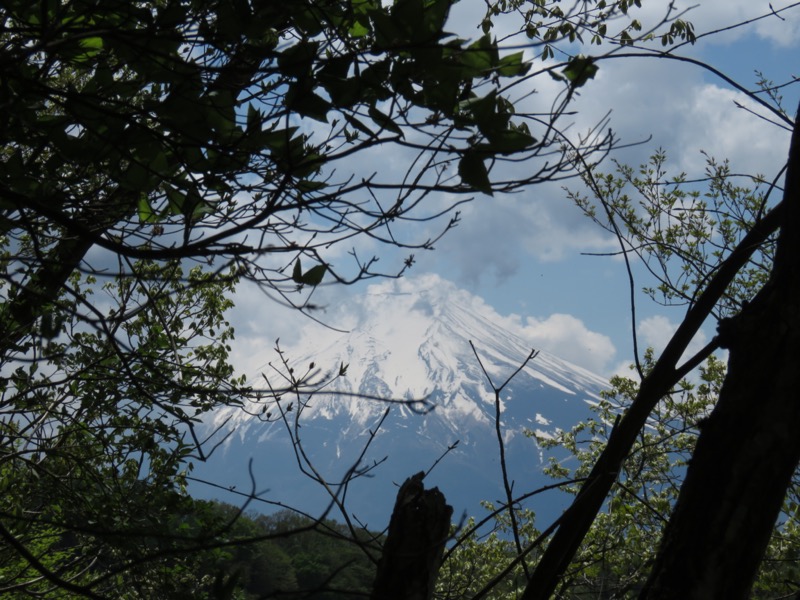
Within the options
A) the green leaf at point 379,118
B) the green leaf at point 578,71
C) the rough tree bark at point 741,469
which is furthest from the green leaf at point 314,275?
the rough tree bark at point 741,469

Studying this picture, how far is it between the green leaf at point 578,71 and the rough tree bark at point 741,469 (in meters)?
0.68

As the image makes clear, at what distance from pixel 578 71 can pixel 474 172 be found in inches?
15.1

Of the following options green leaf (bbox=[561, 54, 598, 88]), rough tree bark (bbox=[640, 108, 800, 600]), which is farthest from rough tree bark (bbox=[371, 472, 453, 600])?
green leaf (bbox=[561, 54, 598, 88])

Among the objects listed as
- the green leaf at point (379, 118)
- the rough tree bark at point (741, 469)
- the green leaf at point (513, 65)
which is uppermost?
the green leaf at point (513, 65)

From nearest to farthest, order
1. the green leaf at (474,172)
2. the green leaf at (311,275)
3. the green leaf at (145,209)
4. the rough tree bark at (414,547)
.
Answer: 1. the rough tree bark at (414,547)
2. the green leaf at (474,172)
3. the green leaf at (311,275)
4. the green leaf at (145,209)

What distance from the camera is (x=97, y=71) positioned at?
6.43 ft

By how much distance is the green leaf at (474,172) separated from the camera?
1604mm

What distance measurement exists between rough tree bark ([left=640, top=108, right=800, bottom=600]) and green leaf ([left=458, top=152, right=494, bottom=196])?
598mm

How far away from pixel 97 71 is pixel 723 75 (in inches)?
64.5

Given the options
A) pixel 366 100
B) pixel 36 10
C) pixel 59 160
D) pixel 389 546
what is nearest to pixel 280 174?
pixel 366 100

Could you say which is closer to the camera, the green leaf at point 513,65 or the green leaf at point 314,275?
the green leaf at point 513,65

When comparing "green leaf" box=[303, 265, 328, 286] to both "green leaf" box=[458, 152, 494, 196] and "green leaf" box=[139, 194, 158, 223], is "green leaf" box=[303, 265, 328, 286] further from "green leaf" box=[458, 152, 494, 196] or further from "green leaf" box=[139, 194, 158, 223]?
"green leaf" box=[139, 194, 158, 223]

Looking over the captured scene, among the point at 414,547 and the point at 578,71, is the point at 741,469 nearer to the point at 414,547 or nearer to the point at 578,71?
the point at 414,547

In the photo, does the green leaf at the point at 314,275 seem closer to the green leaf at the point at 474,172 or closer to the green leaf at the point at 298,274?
the green leaf at the point at 298,274
